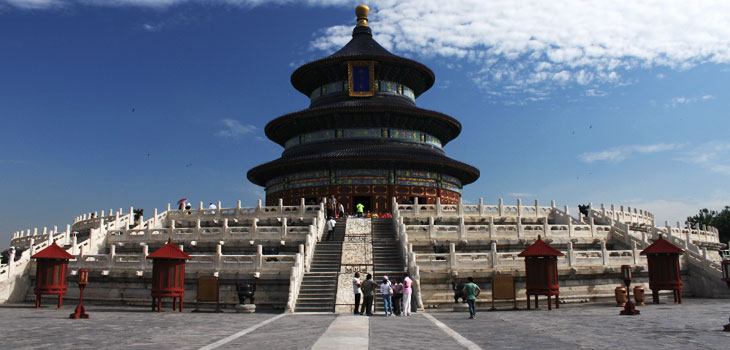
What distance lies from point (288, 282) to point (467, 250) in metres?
8.81

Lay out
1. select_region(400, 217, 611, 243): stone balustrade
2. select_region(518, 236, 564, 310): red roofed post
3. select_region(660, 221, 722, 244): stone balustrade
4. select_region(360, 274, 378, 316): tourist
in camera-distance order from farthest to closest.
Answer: select_region(660, 221, 722, 244): stone balustrade, select_region(400, 217, 611, 243): stone balustrade, select_region(518, 236, 564, 310): red roofed post, select_region(360, 274, 378, 316): tourist

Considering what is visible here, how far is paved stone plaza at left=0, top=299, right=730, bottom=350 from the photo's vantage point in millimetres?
11375

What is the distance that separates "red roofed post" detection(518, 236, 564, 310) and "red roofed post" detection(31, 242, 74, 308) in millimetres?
17090

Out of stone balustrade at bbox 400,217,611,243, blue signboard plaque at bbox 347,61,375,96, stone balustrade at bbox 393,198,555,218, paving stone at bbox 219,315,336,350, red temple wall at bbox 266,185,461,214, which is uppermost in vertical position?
blue signboard plaque at bbox 347,61,375,96

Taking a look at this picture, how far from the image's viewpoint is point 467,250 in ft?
88.3

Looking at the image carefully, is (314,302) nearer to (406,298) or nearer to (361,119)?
(406,298)

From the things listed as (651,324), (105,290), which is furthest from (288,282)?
(651,324)

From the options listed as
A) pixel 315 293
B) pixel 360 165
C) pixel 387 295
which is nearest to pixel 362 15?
pixel 360 165

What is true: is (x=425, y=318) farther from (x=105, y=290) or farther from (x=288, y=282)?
(x=105, y=290)

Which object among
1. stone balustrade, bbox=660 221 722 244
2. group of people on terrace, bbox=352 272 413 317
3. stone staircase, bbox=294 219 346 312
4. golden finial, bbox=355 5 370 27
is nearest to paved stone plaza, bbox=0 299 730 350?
group of people on terrace, bbox=352 272 413 317

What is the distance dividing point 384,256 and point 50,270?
42.4 ft

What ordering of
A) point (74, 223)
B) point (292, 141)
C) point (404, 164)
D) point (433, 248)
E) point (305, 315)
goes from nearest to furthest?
1. point (305, 315)
2. point (433, 248)
3. point (74, 223)
4. point (404, 164)
5. point (292, 141)

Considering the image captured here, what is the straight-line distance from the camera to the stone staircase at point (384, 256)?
2264cm

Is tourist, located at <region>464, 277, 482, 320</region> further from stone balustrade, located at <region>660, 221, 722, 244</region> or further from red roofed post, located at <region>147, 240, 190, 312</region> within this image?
stone balustrade, located at <region>660, 221, 722, 244</region>
